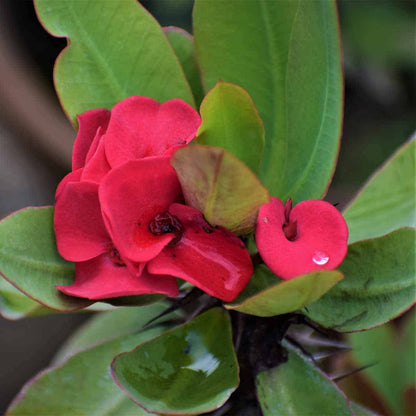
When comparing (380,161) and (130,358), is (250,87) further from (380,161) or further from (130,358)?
(380,161)

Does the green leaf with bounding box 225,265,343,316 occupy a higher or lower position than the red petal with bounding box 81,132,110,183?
lower

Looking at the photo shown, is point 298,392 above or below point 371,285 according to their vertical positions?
below

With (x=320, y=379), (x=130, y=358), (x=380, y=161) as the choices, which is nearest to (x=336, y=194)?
(x=380, y=161)

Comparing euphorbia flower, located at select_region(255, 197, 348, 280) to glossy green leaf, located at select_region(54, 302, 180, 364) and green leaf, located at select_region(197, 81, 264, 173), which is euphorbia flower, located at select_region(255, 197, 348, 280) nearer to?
green leaf, located at select_region(197, 81, 264, 173)

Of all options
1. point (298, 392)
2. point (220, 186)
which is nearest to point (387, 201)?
point (298, 392)

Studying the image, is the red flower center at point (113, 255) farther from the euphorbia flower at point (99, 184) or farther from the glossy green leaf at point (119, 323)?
the glossy green leaf at point (119, 323)

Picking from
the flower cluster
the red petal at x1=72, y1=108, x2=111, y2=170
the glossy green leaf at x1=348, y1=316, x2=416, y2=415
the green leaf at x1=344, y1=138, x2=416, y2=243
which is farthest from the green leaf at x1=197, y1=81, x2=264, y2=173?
the glossy green leaf at x1=348, y1=316, x2=416, y2=415

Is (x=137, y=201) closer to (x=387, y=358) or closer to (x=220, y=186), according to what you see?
(x=220, y=186)
